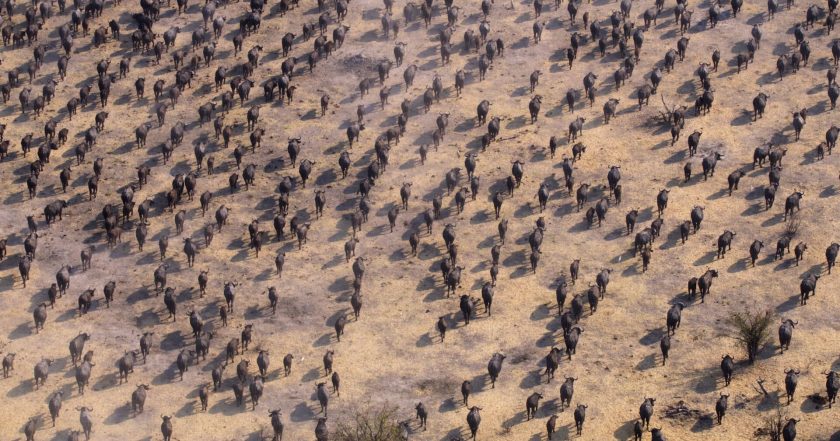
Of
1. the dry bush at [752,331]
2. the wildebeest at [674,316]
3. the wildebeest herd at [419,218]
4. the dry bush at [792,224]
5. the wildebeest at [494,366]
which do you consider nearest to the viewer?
the wildebeest herd at [419,218]

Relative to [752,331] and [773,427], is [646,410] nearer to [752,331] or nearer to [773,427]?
[773,427]

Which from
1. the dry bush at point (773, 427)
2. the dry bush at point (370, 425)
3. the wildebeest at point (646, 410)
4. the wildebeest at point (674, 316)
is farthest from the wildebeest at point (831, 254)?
the dry bush at point (370, 425)

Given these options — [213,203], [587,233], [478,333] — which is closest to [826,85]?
[587,233]

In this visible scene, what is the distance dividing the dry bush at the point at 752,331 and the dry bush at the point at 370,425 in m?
12.5

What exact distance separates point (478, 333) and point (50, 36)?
33581 millimetres

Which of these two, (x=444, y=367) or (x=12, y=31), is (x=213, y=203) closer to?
(x=444, y=367)

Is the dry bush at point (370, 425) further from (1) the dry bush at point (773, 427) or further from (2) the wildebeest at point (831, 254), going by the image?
(2) the wildebeest at point (831, 254)

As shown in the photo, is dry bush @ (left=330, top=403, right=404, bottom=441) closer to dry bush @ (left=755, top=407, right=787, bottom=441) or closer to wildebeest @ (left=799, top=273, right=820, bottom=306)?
dry bush @ (left=755, top=407, right=787, bottom=441)

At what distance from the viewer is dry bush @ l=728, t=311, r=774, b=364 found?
49625 mm

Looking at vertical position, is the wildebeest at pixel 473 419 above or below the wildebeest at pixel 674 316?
below

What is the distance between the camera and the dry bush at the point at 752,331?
163 ft

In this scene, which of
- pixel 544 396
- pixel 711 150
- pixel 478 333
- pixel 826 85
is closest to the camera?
pixel 544 396

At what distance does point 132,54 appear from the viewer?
72.8 meters

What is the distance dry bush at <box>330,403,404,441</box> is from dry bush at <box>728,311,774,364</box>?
1251cm
